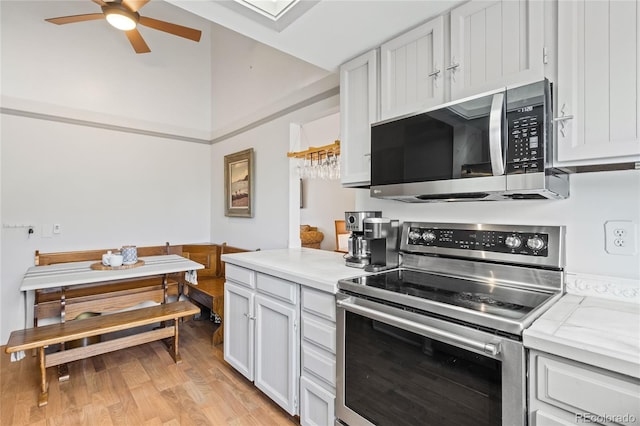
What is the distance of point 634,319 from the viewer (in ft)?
3.36

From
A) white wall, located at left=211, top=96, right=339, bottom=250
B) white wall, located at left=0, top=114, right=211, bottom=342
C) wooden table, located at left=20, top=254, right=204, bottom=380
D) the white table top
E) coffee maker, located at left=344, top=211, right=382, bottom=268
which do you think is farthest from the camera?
white wall, located at left=0, top=114, right=211, bottom=342

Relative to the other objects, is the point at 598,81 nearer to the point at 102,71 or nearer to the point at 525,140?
the point at 525,140

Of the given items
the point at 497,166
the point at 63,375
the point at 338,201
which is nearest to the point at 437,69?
the point at 497,166

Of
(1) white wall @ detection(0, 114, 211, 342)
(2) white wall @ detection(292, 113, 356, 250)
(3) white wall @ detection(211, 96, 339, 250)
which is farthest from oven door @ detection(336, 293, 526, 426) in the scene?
(2) white wall @ detection(292, 113, 356, 250)

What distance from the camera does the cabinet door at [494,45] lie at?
1266 mm

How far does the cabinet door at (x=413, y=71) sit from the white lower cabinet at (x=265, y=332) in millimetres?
1155

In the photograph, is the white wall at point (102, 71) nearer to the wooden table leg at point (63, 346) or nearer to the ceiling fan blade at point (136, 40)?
the ceiling fan blade at point (136, 40)

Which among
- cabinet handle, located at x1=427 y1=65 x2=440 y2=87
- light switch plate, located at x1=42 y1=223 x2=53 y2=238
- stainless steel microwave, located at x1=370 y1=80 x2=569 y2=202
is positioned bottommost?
light switch plate, located at x1=42 y1=223 x2=53 y2=238

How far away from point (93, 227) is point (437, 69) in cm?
373

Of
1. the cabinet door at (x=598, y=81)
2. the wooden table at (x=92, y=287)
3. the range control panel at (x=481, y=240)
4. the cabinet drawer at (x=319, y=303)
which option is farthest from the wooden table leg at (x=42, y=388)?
the cabinet door at (x=598, y=81)

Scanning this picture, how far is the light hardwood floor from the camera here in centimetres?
195

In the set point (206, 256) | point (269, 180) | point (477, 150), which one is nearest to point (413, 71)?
point (477, 150)

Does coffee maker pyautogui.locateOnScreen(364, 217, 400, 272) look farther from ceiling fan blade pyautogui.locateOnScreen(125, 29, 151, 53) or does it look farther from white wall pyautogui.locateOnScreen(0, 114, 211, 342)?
white wall pyautogui.locateOnScreen(0, 114, 211, 342)

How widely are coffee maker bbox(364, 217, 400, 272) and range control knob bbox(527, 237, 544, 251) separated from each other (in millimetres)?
668
